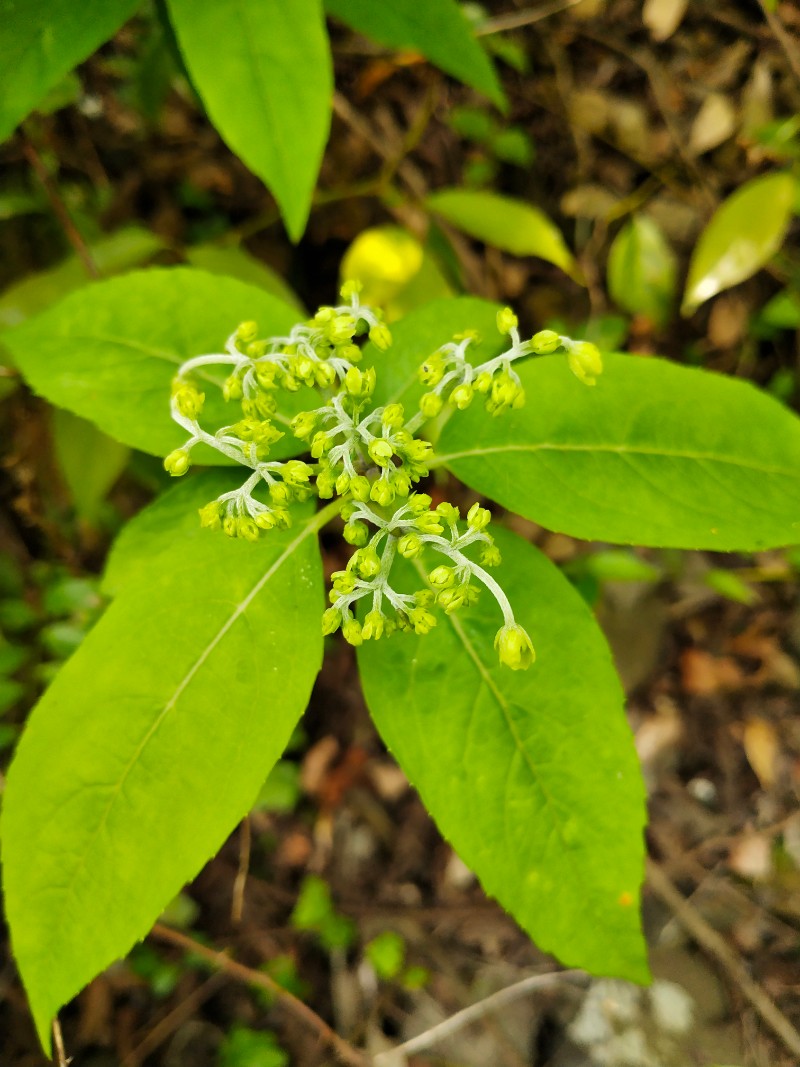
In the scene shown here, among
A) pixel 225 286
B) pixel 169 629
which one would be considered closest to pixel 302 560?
pixel 169 629

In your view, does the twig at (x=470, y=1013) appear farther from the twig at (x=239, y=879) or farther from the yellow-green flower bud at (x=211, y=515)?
the yellow-green flower bud at (x=211, y=515)

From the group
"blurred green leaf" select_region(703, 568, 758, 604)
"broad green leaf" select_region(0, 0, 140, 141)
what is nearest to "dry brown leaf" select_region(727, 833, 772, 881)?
"blurred green leaf" select_region(703, 568, 758, 604)

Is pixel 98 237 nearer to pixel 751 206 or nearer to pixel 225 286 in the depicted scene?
pixel 225 286

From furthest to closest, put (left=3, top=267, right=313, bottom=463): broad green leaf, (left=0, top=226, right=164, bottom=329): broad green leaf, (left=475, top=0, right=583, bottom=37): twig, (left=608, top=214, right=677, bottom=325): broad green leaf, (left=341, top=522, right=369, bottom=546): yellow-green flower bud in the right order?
(left=608, top=214, right=677, bottom=325): broad green leaf, (left=475, top=0, right=583, bottom=37): twig, (left=0, top=226, right=164, bottom=329): broad green leaf, (left=3, top=267, right=313, bottom=463): broad green leaf, (left=341, top=522, right=369, bottom=546): yellow-green flower bud

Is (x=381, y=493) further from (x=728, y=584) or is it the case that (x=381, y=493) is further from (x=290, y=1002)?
(x=290, y=1002)

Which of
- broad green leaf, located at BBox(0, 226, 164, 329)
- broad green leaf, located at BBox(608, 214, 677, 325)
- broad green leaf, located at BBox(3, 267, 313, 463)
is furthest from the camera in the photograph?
broad green leaf, located at BBox(608, 214, 677, 325)

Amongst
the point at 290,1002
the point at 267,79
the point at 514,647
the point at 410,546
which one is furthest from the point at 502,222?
the point at 290,1002

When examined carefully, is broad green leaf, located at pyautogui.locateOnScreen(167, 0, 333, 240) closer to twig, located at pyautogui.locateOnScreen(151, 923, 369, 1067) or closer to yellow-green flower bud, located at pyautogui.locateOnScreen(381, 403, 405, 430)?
yellow-green flower bud, located at pyautogui.locateOnScreen(381, 403, 405, 430)
